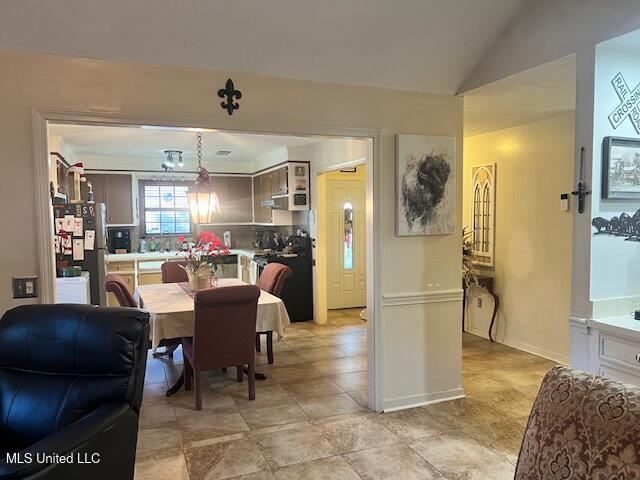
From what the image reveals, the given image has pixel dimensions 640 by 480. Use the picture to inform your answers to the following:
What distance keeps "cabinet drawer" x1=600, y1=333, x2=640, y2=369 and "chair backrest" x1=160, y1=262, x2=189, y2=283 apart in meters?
4.27

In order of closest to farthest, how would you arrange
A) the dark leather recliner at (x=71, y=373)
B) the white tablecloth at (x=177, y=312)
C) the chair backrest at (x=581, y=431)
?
the chair backrest at (x=581, y=431) < the dark leather recliner at (x=71, y=373) < the white tablecloth at (x=177, y=312)

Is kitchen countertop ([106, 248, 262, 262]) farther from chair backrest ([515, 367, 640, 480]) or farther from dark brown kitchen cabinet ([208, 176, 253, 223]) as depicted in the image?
chair backrest ([515, 367, 640, 480])

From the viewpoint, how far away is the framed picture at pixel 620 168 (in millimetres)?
2547

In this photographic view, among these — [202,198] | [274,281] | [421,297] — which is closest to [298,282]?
[274,281]

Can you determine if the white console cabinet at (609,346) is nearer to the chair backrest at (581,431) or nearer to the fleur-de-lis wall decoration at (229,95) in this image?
the chair backrest at (581,431)

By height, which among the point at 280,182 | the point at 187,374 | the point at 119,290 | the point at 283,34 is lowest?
the point at 187,374

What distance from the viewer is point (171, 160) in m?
6.90

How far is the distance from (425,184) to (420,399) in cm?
167

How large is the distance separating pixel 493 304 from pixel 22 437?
4.71m

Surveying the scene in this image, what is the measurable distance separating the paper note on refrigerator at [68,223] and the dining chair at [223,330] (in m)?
2.23

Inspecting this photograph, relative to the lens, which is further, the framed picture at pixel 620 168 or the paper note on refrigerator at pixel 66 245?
the paper note on refrigerator at pixel 66 245

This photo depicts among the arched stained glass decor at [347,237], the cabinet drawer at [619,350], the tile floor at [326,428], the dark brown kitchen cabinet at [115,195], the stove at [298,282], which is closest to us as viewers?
the cabinet drawer at [619,350]

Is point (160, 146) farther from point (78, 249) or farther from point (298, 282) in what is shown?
point (298, 282)

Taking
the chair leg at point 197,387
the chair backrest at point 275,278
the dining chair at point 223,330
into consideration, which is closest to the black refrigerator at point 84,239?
the chair backrest at point 275,278
